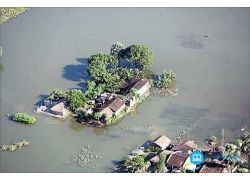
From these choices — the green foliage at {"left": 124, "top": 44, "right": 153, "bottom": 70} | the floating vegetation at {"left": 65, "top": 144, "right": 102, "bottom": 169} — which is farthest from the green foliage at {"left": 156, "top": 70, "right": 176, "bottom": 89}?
the floating vegetation at {"left": 65, "top": 144, "right": 102, "bottom": 169}

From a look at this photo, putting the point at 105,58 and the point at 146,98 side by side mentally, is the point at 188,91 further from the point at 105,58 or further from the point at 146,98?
the point at 105,58

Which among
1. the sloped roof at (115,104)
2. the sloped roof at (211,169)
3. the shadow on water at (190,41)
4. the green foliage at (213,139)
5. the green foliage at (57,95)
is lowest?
the sloped roof at (211,169)

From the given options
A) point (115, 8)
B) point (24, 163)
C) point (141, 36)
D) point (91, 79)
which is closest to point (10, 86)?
point (91, 79)

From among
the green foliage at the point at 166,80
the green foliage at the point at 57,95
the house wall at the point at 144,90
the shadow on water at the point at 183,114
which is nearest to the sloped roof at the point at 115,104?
the house wall at the point at 144,90

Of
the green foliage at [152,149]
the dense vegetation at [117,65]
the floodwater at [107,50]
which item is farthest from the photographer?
the dense vegetation at [117,65]

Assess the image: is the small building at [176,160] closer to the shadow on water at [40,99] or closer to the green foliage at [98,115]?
the green foliage at [98,115]

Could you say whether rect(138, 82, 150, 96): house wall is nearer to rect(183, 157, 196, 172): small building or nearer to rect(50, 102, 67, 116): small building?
rect(50, 102, 67, 116): small building
